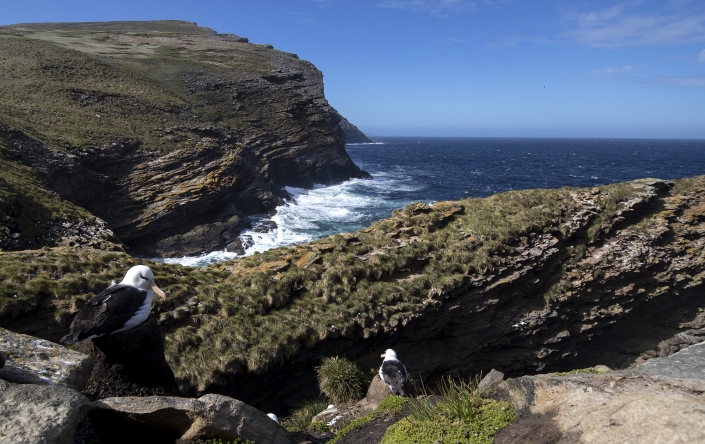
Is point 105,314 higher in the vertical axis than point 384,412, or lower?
higher

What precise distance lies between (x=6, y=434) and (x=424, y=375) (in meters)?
12.6

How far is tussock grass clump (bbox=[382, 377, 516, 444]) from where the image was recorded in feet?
18.9

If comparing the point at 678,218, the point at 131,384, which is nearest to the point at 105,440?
the point at 131,384

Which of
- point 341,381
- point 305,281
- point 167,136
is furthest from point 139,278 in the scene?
point 167,136

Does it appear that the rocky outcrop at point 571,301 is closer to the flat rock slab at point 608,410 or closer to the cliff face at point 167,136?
the flat rock slab at point 608,410

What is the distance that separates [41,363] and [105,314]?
843mm

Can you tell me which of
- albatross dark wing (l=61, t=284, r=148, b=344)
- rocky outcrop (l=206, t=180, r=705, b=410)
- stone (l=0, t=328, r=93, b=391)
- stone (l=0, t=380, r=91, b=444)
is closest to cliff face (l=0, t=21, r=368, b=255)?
rocky outcrop (l=206, t=180, r=705, b=410)

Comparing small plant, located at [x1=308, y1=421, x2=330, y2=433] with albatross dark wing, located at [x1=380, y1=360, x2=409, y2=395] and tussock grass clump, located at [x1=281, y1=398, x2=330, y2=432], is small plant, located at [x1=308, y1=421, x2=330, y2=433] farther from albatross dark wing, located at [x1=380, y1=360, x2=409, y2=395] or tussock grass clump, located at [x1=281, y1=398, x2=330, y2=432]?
albatross dark wing, located at [x1=380, y1=360, x2=409, y2=395]

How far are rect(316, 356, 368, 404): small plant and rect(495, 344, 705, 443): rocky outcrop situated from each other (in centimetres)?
577

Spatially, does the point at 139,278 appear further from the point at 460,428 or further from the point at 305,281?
the point at 305,281

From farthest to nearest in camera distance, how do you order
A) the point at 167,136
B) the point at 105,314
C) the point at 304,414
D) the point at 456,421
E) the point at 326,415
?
1. the point at 167,136
2. the point at 304,414
3. the point at 326,415
4. the point at 456,421
5. the point at 105,314

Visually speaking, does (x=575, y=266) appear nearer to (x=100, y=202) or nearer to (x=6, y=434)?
(x=6, y=434)

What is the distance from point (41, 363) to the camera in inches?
197

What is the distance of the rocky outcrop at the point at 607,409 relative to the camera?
13.0ft
